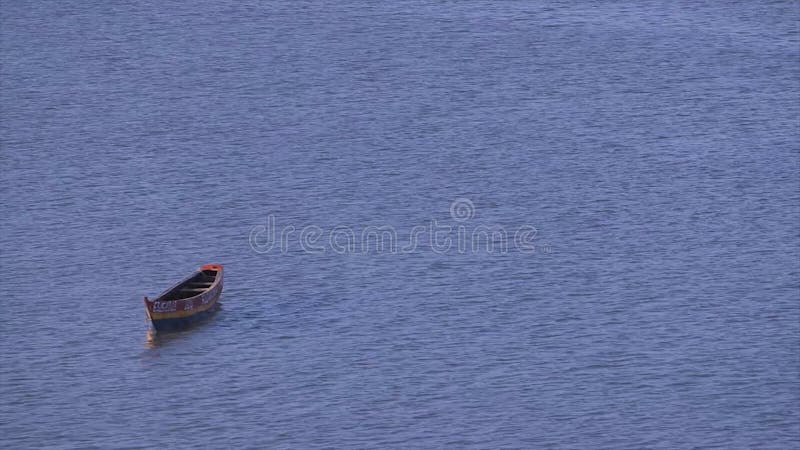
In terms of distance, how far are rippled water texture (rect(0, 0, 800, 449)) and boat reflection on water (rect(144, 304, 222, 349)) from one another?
0.70 ft

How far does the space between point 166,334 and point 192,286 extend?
416 cm

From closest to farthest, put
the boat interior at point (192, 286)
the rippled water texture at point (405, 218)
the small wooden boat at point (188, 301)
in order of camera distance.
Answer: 1. the rippled water texture at point (405, 218)
2. the small wooden boat at point (188, 301)
3. the boat interior at point (192, 286)

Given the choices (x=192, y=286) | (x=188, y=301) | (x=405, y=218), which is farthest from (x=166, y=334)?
(x=405, y=218)

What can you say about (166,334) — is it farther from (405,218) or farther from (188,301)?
(405,218)

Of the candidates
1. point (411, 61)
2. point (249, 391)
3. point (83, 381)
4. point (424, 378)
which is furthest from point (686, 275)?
point (411, 61)

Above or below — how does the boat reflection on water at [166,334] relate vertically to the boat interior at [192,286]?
below

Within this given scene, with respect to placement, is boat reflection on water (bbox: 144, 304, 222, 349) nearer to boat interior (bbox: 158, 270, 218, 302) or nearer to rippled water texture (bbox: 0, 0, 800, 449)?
rippled water texture (bbox: 0, 0, 800, 449)

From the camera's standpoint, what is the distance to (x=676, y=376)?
73500mm

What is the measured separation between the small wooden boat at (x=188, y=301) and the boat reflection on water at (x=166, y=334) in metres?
0.23

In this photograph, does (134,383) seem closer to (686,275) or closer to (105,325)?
(105,325)

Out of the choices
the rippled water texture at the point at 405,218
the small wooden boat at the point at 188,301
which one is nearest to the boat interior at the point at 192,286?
the small wooden boat at the point at 188,301

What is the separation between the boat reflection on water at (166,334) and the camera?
77500mm

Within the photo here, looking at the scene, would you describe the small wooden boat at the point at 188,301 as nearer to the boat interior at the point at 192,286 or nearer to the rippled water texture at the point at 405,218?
the boat interior at the point at 192,286

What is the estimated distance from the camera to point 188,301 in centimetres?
7838
